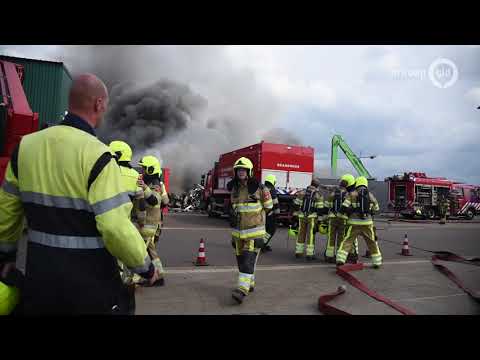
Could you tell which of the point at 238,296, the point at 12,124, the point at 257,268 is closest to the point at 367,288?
the point at 238,296

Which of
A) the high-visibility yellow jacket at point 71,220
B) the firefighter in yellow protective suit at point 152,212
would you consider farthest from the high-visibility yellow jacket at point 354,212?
the high-visibility yellow jacket at point 71,220

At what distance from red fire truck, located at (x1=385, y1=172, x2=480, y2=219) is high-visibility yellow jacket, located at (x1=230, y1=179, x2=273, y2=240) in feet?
66.4

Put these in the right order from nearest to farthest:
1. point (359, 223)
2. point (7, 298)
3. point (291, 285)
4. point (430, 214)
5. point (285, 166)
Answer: point (7, 298) → point (291, 285) → point (359, 223) → point (285, 166) → point (430, 214)

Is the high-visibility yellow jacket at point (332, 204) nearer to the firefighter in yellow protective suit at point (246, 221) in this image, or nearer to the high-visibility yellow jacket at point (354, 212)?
the high-visibility yellow jacket at point (354, 212)

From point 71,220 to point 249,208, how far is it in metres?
3.04

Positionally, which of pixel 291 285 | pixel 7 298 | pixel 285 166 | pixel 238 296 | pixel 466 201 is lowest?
pixel 291 285

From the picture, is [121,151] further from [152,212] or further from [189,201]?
[189,201]

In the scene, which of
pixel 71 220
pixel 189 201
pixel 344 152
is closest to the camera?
pixel 71 220

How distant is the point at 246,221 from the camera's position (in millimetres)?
4527

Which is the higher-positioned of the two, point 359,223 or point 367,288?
Answer: point 359,223

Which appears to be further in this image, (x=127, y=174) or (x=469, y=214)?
(x=469, y=214)

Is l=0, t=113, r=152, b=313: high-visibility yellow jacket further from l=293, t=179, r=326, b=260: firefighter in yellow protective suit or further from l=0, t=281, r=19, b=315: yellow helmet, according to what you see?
l=293, t=179, r=326, b=260: firefighter in yellow protective suit

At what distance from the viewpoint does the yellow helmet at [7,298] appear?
176 cm
